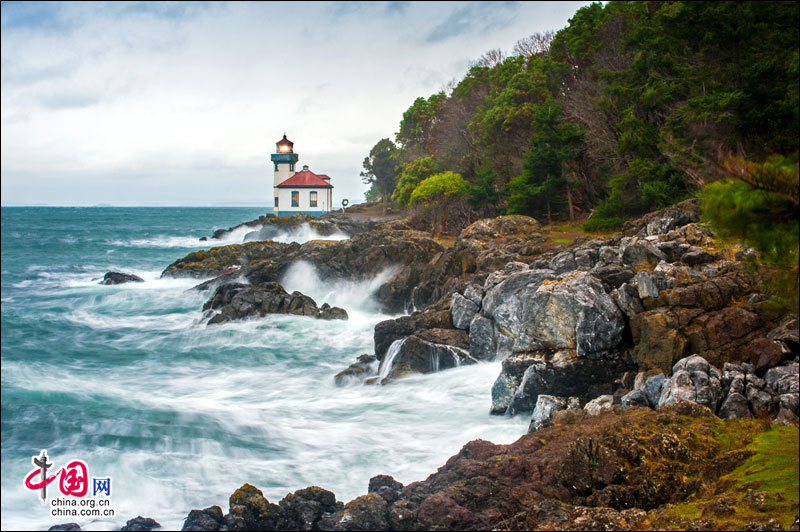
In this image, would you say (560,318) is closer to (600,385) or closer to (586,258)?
(600,385)

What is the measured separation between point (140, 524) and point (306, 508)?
79.8 inches

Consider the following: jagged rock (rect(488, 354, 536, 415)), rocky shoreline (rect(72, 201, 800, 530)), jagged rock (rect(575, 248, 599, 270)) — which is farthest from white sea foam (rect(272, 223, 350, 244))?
jagged rock (rect(488, 354, 536, 415))

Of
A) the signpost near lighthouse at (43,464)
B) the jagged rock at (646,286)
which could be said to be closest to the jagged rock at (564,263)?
the jagged rock at (646,286)

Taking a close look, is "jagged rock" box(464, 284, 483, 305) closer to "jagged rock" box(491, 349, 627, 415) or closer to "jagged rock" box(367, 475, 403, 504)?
"jagged rock" box(491, 349, 627, 415)

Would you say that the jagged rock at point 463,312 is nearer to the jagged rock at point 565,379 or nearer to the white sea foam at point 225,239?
the jagged rock at point 565,379

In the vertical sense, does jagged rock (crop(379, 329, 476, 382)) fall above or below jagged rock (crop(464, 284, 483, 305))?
below

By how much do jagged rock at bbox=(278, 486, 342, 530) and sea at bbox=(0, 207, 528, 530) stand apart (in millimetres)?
1558

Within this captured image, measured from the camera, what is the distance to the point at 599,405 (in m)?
8.03

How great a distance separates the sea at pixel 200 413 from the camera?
774 cm

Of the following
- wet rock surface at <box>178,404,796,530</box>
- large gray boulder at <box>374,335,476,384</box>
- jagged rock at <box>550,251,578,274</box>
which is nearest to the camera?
wet rock surface at <box>178,404,796,530</box>

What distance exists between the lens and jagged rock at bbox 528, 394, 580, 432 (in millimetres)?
8344

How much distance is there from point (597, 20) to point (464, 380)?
25259 millimetres

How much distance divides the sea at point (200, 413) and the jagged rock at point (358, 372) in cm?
28

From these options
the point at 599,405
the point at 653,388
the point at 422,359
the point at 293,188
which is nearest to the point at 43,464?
the point at 422,359
